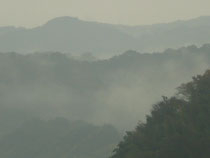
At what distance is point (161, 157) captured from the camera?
1630 inches

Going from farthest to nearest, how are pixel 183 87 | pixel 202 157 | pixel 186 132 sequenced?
pixel 183 87, pixel 186 132, pixel 202 157

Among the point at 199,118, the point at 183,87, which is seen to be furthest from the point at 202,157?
the point at 183,87

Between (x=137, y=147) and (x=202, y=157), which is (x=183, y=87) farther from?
(x=202, y=157)

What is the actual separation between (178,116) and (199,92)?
22.9 feet

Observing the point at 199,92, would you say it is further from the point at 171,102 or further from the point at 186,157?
the point at 186,157

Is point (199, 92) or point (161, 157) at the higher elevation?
point (199, 92)

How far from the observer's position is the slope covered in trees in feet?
135

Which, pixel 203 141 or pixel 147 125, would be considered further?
pixel 147 125

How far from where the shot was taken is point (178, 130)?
4450cm

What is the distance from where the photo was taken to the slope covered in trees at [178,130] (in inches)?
1620

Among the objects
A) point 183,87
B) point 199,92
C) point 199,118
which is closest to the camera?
point 199,118

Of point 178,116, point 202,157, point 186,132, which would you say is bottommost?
point 202,157

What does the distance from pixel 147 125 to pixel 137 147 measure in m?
7.18

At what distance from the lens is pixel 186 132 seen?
1679 inches
